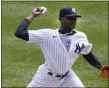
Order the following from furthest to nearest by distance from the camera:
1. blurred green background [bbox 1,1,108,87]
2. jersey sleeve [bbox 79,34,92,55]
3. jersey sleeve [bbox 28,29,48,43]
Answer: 1. blurred green background [bbox 1,1,108,87]
2. jersey sleeve [bbox 79,34,92,55]
3. jersey sleeve [bbox 28,29,48,43]

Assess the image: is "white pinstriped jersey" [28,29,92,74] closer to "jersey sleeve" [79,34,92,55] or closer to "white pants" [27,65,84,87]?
"jersey sleeve" [79,34,92,55]

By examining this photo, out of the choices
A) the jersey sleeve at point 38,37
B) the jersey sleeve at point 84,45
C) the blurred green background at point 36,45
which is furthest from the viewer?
the blurred green background at point 36,45

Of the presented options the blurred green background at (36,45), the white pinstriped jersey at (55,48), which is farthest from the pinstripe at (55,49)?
the blurred green background at (36,45)

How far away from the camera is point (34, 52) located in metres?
13.9

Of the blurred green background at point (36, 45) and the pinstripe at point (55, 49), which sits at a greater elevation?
the pinstripe at point (55, 49)

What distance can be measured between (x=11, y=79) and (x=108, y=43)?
359 cm

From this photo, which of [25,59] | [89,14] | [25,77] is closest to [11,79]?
[25,77]

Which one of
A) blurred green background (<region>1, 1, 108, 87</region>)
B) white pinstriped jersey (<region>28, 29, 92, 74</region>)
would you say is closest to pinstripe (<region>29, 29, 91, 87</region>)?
white pinstriped jersey (<region>28, 29, 92, 74</region>)

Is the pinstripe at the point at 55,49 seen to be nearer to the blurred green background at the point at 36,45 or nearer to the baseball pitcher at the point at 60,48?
the baseball pitcher at the point at 60,48

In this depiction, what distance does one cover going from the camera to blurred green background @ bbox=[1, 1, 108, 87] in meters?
12.3

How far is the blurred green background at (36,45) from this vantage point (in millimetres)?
12320

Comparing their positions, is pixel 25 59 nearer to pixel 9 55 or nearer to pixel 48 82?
pixel 9 55

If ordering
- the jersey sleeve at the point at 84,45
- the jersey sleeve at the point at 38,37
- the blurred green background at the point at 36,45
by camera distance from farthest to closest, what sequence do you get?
1. the blurred green background at the point at 36,45
2. the jersey sleeve at the point at 84,45
3. the jersey sleeve at the point at 38,37

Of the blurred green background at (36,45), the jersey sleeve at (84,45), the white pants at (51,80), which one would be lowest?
the blurred green background at (36,45)
